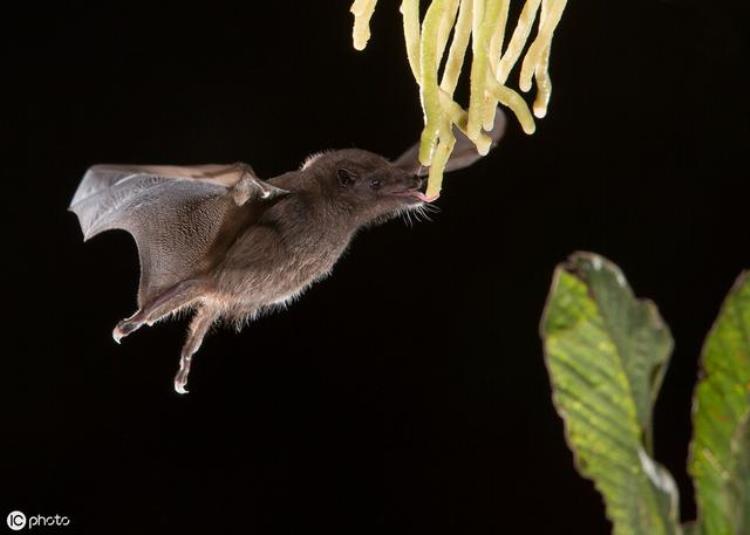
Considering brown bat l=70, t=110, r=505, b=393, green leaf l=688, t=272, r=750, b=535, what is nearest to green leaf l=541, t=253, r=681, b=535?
green leaf l=688, t=272, r=750, b=535

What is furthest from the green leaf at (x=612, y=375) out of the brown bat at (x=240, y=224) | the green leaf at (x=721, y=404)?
the brown bat at (x=240, y=224)

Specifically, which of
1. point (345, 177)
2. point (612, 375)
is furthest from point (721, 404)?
point (345, 177)

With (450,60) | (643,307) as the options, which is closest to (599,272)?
(643,307)

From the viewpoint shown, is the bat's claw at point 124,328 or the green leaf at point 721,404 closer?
the green leaf at point 721,404

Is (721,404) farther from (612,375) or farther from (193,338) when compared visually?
(193,338)

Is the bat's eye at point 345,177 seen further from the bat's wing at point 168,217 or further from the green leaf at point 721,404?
the green leaf at point 721,404

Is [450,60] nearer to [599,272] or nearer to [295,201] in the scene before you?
[295,201]
